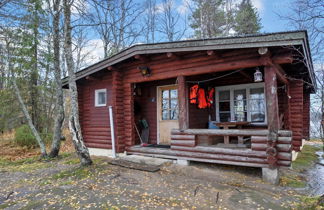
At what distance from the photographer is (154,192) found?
3908 millimetres

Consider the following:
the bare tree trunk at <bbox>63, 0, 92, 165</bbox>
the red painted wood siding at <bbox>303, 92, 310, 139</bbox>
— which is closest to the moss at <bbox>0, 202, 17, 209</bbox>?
the bare tree trunk at <bbox>63, 0, 92, 165</bbox>

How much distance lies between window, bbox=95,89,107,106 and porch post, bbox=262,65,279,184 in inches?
205

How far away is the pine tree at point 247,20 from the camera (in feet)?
51.3

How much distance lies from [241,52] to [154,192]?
359cm

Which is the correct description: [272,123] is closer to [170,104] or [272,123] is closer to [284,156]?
[284,156]

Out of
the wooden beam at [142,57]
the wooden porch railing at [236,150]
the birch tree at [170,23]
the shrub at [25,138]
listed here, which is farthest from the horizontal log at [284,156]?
the birch tree at [170,23]

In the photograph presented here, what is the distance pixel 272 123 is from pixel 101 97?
5.58m

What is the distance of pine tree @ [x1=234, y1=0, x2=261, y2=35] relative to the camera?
15.6 m

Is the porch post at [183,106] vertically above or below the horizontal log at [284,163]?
above

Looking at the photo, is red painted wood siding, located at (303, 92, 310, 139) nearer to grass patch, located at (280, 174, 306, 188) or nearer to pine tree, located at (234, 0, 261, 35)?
grass patch, located at (280, 174, 306, 188)

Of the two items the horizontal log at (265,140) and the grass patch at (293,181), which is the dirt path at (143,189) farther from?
the horizontal log at (265,140)

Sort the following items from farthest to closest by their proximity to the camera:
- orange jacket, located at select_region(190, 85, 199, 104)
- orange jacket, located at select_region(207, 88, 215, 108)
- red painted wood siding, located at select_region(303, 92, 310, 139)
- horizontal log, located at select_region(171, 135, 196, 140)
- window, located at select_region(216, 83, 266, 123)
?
red painted wood siding, located at select_region(303, 92, 310, 139)
orange jacket, located at select_region(207, 88, 215, 108)
window, located at select_region(216, 83, 266, 123)
orange jacket, located at select_region(190, 85, 199, 104)
horizontal log, located at select_region(171, 135, 196, 140)

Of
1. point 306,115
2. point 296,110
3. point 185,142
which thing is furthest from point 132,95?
point 306,115

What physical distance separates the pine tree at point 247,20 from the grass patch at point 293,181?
1380 cm
